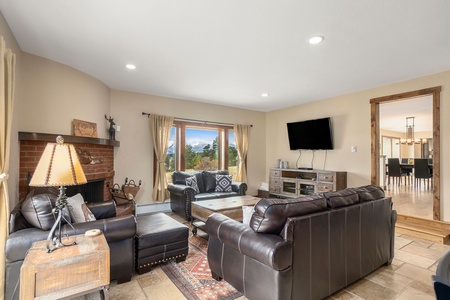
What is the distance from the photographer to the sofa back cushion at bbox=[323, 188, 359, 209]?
80.1 inches

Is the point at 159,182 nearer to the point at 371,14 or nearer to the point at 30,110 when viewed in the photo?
the point at 30,110

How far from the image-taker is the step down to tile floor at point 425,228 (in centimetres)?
A: 344

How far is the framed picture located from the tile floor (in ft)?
7.84

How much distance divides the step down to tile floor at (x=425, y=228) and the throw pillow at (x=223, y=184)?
3.15 m

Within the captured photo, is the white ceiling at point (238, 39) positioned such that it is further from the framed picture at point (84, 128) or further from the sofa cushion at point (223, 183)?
the sofa cushion at point (223, 183)

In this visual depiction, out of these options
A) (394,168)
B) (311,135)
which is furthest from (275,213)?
(394,168)

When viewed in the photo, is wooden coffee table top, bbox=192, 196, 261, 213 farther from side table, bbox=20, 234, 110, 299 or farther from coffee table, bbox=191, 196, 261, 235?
side table, bbox=20, 234, 110, 299

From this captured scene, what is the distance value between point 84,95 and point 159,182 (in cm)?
223

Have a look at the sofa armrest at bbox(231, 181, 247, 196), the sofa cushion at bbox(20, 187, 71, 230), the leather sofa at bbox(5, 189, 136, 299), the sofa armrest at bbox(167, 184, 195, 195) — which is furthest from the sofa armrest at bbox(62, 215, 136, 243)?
the sofa armrest at bbox(231, 181, 247, 196)

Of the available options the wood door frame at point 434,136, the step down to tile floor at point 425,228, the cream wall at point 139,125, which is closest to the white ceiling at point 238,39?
the wood door frame at point 434,136

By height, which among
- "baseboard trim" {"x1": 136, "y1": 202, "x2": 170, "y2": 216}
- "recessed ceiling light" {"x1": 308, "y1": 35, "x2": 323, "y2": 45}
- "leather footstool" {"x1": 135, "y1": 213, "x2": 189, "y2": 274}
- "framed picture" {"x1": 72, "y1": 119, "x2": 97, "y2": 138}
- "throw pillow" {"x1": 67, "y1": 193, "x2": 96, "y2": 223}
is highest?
"recessed ceiling light" {"x1": 308, "y1": 35, "x2": 323, "y2": 45}

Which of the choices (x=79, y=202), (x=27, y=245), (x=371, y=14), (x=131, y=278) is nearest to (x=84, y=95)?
(x=79, y=202)

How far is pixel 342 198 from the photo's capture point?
2115 millimetres

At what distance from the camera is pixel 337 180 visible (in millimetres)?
4773
